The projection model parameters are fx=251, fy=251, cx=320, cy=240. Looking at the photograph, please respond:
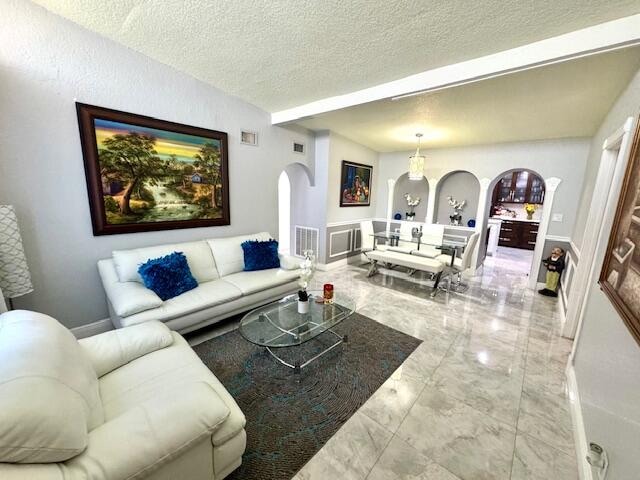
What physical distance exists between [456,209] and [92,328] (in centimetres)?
624

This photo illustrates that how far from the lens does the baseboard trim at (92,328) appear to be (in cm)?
239

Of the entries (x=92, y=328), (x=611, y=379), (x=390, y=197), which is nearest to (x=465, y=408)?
(x=611, y=379)

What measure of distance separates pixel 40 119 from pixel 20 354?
2085mm

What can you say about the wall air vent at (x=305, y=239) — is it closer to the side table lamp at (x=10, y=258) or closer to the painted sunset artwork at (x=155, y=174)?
the painted sunset artwork at (x=155, y=174)

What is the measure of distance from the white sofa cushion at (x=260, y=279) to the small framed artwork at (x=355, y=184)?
88.3 inches

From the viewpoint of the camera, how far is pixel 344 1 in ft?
5.20

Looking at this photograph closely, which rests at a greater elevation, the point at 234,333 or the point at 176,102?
the point at 176,102

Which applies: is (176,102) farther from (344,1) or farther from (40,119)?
(344,1)

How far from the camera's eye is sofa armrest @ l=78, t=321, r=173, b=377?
1.45 meters

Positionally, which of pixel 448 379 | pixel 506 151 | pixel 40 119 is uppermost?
pixel 506 151

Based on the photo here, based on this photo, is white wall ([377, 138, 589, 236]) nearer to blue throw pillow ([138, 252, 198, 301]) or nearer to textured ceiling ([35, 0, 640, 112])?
textured ceiling ([35, 0, 640, 112])

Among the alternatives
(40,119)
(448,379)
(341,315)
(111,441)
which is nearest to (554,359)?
(448,379)

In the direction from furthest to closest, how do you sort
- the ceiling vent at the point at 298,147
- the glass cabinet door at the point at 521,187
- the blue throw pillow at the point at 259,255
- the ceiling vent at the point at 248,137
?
the glass cabinet door at the point at 521,187, the ceiling vent at the point at 298,147, the ceiling vent at the point at 248,137, the blue throw pillow at the point at 259,255

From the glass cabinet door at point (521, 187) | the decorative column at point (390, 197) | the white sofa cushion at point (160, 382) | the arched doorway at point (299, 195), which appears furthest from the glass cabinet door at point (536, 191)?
the white sofa cushion at point (160, 382)
